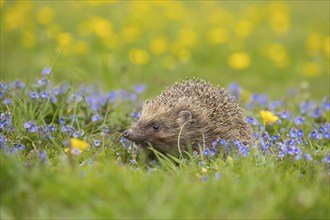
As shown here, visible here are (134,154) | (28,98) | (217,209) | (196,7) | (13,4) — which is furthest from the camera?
(196,7)

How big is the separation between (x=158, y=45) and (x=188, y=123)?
21.8ft

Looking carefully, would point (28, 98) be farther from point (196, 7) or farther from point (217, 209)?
point (196, 7)

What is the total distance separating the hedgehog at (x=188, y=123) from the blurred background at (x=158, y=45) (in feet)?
10.7

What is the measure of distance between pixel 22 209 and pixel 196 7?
13644 mm

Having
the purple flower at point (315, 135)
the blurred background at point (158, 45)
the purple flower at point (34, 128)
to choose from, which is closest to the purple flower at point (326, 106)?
the purple flower at point (315, 135)

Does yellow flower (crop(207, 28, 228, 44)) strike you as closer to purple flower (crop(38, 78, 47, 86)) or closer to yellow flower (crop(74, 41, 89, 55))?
yellow flower (crop(74, 41, 89, 55))

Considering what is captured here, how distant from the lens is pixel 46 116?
6715 millimetres

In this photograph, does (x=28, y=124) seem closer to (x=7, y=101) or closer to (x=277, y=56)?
(x=7, y=101)

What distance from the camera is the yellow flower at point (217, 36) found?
13.6m

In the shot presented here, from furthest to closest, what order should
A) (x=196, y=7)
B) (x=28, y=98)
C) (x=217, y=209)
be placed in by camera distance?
(x=196, y=7) < (x=28, y=98) < (x=217, y=209)

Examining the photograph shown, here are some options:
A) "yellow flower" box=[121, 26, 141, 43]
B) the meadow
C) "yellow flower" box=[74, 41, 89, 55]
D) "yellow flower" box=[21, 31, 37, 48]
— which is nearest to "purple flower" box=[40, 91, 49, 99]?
the meadow

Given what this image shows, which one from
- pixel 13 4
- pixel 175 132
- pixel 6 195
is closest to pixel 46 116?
pixel 175 132

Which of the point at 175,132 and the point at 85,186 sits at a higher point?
the point at 175,132

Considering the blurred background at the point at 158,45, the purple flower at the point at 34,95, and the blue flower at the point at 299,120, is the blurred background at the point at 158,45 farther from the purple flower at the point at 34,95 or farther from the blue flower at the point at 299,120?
the blue flower at the point at 299,120
